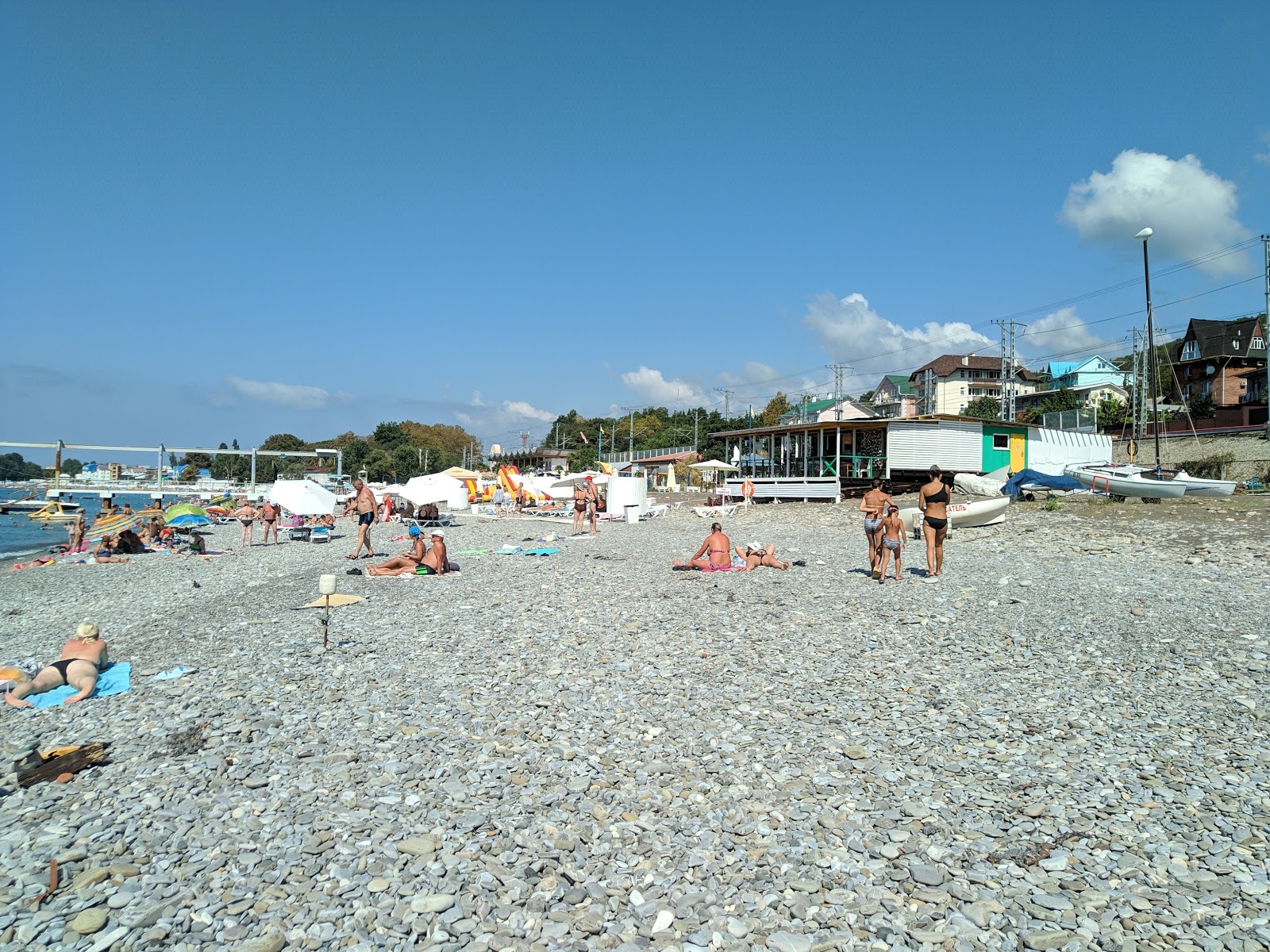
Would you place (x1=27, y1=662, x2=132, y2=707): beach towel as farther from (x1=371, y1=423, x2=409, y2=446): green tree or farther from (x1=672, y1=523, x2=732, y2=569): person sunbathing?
(x1=371, y1=423, x2=409, y2=446): green tree

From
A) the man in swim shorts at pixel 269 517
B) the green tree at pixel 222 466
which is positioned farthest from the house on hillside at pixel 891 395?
the green tree at pixel 222 466

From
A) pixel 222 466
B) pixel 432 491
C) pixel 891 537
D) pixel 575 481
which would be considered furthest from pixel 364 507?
pixel 222 466

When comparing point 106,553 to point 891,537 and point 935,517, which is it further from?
point 935,517

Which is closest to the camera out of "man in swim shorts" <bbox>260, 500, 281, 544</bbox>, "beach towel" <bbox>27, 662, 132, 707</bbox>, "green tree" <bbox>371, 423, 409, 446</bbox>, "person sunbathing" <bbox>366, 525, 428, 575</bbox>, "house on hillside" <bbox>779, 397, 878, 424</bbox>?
"beach towel" <bbox>27, 662, 132, 707</bbox>

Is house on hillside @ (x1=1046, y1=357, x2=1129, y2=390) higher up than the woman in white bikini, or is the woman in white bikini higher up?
house on hillside @ (x1=1046, y1=357, x2=1129, y2=390)

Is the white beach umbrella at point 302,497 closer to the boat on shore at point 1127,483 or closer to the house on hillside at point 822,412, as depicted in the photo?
the boat on shore at point 1127,483

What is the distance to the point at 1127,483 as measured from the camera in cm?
2509

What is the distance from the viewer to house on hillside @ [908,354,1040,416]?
87250 millimetres

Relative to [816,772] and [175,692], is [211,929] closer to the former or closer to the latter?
[816,772]

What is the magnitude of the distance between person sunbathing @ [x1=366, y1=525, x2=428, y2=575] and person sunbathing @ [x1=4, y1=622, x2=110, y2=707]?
24.9ft

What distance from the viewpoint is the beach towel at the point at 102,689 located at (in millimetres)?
7422

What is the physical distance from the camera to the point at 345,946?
373 cm

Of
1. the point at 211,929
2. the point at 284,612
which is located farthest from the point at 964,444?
the point at 211,929

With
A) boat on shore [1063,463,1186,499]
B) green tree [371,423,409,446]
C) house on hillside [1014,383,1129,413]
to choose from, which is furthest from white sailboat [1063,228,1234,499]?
green tree [371,423,409,446]
